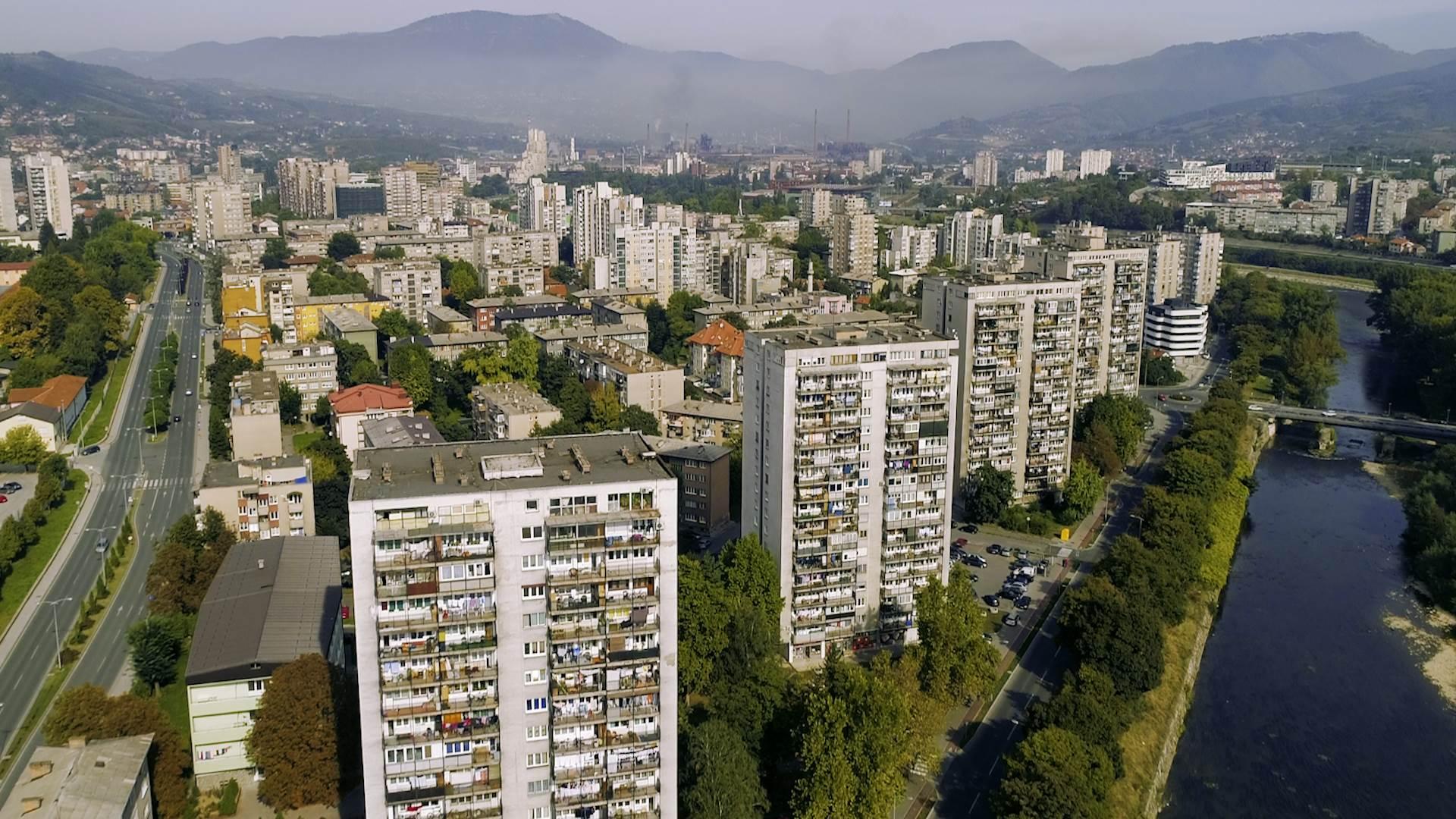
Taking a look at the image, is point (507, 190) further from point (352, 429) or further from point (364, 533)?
point (364, 533)

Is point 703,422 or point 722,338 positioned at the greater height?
point 722,338

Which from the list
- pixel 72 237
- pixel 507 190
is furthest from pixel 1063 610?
pixel 507 190

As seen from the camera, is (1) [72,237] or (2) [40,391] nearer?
(2) [40,391]

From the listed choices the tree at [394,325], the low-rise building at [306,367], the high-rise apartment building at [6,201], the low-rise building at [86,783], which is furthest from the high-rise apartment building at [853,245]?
the low-rise building at [86,783]

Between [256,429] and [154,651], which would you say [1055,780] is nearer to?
[154,651]

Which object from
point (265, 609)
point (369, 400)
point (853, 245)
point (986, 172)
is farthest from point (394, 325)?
point (986, 172)

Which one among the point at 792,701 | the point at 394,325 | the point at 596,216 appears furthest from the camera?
the point at 596,216

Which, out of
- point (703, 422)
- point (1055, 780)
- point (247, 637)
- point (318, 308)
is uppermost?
point (318, 308)
